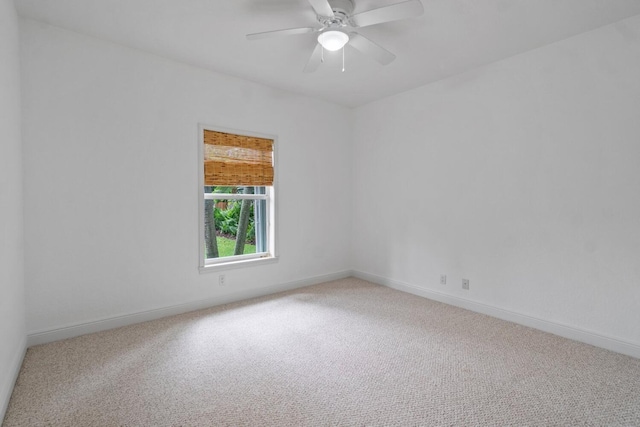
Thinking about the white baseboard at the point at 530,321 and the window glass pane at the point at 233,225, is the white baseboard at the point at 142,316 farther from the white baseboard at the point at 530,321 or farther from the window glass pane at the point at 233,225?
the white baseboard at the point at 530,321

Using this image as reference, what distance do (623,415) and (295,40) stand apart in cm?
345

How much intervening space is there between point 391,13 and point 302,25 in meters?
0.88

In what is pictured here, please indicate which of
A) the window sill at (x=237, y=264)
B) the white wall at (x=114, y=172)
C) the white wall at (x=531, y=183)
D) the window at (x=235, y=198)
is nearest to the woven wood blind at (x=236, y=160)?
the window at (x=235, y=198)

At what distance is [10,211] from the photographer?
215 cm

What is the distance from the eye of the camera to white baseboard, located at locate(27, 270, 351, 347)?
271 centimetres

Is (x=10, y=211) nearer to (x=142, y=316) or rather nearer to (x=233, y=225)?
(x=142, y=316)

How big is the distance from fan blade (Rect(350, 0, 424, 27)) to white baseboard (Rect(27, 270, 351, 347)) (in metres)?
3.05

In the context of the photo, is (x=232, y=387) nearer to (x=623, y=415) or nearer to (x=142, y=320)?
(x=142, y=320)

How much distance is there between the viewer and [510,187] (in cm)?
324

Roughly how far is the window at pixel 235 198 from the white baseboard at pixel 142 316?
0.39m

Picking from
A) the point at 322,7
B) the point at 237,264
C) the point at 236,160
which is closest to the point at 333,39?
the point at 322,7

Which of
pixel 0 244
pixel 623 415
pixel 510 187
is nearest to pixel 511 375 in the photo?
pixel 623 415

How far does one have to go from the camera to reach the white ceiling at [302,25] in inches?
93.3

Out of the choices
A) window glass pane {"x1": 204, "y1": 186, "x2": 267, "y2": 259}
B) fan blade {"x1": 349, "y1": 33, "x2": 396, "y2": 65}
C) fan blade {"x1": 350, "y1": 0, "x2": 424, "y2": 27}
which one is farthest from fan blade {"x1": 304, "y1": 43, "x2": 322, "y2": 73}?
window glass pane {"x1": 204, "y1": 186, "x2": 267, "y2": 259}
